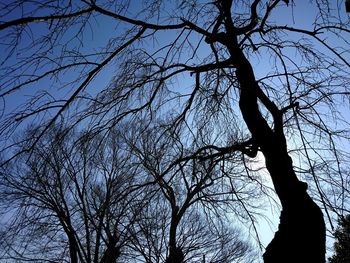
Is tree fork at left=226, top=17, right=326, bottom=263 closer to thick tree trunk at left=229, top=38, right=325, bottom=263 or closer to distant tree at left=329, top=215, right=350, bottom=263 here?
thick tree trunk at left=229, top=38, right=325, bottom=263

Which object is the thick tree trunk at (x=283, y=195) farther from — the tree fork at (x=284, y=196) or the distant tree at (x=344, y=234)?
the distant tree at (x=344, y=234)

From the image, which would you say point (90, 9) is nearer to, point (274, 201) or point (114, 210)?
point (114, 210)

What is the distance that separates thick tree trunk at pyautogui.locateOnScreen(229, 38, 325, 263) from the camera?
2594mm

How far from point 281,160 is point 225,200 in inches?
104

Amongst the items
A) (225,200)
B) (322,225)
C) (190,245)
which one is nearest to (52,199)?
(190,245)

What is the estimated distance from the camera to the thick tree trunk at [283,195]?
2.59m

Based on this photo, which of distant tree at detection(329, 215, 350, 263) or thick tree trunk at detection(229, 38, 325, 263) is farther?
distant tree at detection(329, 215, 350, 263)

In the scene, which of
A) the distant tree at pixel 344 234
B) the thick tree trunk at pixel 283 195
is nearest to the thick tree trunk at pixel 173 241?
the distant tree at pixel 344 234

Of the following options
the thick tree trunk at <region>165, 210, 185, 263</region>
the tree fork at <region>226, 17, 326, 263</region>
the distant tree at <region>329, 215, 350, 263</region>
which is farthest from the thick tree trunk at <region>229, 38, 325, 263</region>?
the thick tree trunk at <region>165, 210, 185, 263</region>

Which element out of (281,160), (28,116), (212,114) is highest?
(212,114)

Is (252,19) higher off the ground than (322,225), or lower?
higher

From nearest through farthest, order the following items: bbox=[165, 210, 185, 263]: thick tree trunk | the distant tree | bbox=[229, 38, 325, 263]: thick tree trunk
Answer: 1. bbox=[229, 38, 325, 263]: thick tree trunk
2. the distant tree
3. bbox=[165, 210, 185, 263]: thick tree trunk

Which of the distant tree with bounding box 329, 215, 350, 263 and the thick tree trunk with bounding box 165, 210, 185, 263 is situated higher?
the thick tree trunk with bounding box 165, 210, 185, 263

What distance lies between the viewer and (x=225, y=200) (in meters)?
5.43
